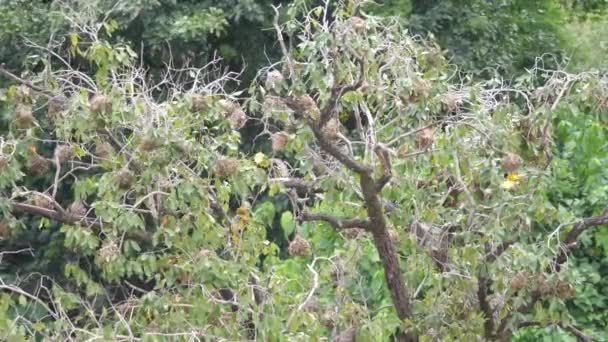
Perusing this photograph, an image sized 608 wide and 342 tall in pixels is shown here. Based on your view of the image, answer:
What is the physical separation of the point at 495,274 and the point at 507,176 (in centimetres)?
30

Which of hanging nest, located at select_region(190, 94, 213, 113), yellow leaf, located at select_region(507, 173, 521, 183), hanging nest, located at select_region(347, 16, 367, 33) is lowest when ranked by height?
yellow leaf, located at select_region(507, 173, 521, 183)

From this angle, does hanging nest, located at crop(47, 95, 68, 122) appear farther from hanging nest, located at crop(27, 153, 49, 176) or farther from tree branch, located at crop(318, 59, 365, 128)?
tree branch, located at crop(318, 59, 365, 128)

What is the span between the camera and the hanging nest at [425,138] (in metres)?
3.61

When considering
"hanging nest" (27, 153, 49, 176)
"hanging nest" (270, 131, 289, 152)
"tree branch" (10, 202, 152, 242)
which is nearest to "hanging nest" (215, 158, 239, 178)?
"hanging nest" (270, 131, 289, 152)

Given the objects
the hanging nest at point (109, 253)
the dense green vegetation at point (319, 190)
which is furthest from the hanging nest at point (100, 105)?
the hanging nest at point (109, 253)

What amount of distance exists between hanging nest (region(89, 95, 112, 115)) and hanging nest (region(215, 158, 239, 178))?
1.15ft

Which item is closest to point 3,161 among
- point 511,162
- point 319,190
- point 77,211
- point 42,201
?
point 42,201

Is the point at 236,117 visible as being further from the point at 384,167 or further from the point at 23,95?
the point at 23,95

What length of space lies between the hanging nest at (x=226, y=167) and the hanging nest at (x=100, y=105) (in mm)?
351

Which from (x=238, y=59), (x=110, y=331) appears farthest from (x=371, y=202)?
(x=238, y=59)

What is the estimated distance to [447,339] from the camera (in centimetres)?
380

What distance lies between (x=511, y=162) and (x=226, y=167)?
82 cm

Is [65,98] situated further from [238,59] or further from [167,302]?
[238,59]

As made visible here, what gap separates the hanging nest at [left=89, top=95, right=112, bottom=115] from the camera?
3.46 m
